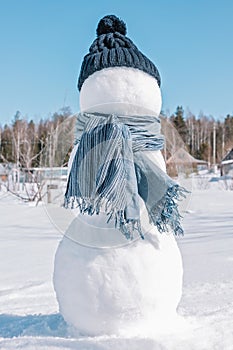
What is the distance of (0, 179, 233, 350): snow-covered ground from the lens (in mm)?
1896

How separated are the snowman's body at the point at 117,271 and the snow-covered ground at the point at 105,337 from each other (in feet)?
0.31

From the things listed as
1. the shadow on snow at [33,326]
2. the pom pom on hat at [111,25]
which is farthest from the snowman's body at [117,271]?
the pom pom on hat at [111,25]

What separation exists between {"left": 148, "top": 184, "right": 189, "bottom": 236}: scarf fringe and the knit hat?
0.67 m

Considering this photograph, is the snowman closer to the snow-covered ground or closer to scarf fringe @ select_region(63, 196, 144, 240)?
scarf fringe @ select_region(63, 196, 144, 240)

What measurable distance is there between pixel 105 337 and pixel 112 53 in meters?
1.39

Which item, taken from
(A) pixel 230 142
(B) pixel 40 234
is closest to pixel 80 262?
(B) pixel 40 234

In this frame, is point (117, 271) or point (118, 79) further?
point (118, 79)

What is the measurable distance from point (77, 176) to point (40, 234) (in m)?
5.38


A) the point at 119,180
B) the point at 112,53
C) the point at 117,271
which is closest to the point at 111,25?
the point at 112,53

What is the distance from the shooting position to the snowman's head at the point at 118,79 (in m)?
2.07

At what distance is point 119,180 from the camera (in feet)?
5.93

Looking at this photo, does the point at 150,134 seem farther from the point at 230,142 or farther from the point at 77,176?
the point at 230,142

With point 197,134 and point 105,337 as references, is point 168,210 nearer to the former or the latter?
point 105,337

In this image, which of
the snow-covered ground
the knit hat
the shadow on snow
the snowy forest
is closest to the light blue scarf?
the knit hat
